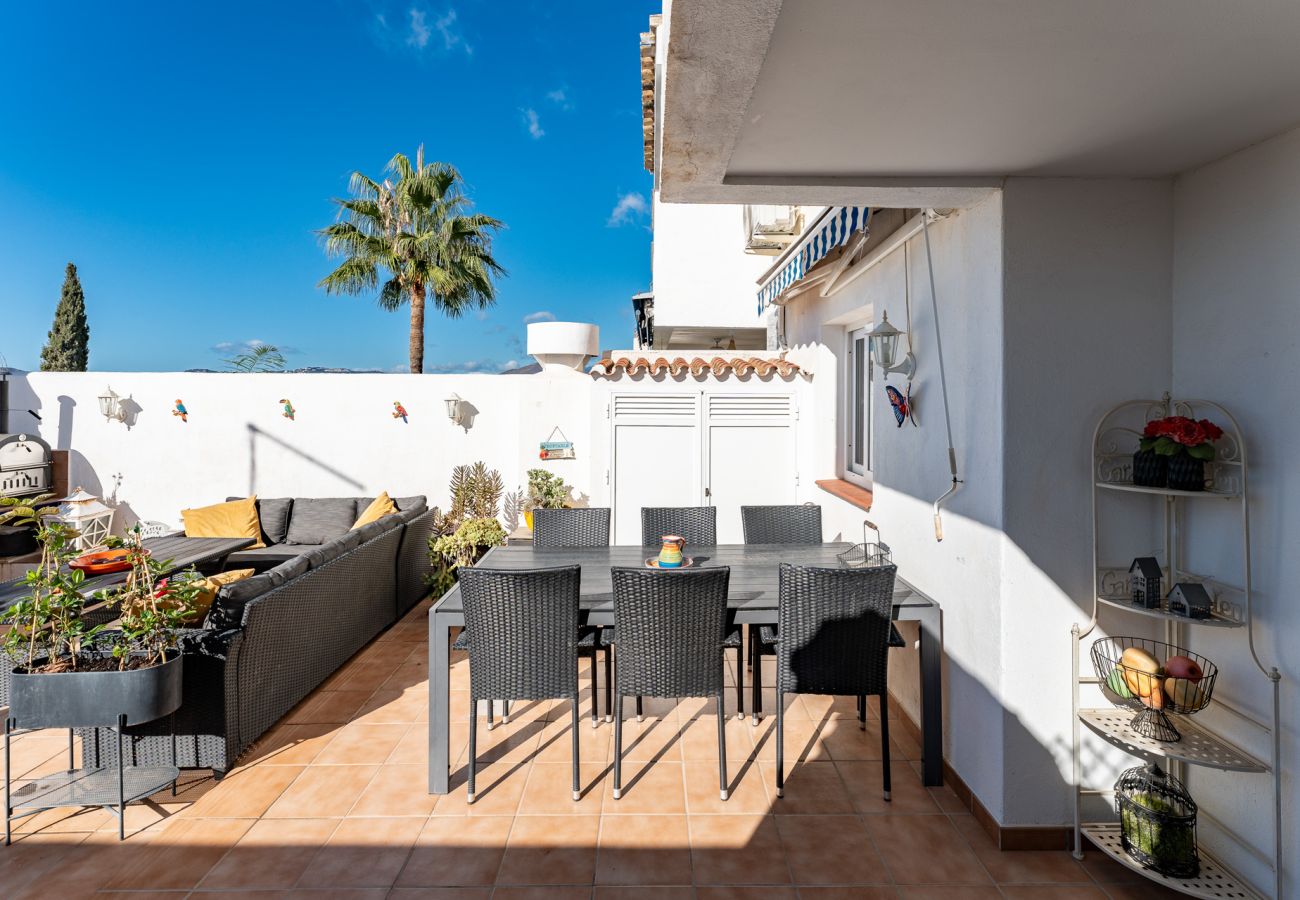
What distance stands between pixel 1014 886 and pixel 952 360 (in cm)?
288

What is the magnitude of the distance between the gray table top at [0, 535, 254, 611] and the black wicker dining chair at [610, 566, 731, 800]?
4615 mm

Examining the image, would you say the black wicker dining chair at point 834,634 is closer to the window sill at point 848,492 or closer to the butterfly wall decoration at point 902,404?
the butterfly wall decoration at point 902,404

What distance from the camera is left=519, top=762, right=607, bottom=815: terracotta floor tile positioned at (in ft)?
13.1

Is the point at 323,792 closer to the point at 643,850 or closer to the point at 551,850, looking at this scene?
the point at 551,850

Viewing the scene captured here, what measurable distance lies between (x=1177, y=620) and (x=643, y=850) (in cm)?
287

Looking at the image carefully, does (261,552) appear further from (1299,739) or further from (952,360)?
(1299,739)

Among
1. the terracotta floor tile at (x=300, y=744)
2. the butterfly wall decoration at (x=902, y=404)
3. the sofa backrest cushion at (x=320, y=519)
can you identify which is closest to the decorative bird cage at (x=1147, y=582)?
the butterfly wall decoration at (x=902, y=404)

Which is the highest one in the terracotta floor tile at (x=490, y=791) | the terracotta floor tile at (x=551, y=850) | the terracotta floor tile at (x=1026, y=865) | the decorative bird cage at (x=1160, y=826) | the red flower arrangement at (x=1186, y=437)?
the red flower arrangement at (x=1186, y=437)

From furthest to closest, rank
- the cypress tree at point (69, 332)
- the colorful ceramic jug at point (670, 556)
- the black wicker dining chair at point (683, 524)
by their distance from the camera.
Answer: the cypress tree at point (69, 332)
the black wicker dining chair at point (683, 524)
the colorful ceramic jug at point (670, 556)

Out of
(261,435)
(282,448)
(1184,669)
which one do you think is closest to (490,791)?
(1184,669)

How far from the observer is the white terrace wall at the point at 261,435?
10.5 metres

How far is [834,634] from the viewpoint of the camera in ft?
13.6

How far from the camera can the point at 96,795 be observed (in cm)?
381

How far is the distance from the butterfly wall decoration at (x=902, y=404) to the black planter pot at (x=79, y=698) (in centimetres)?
501
